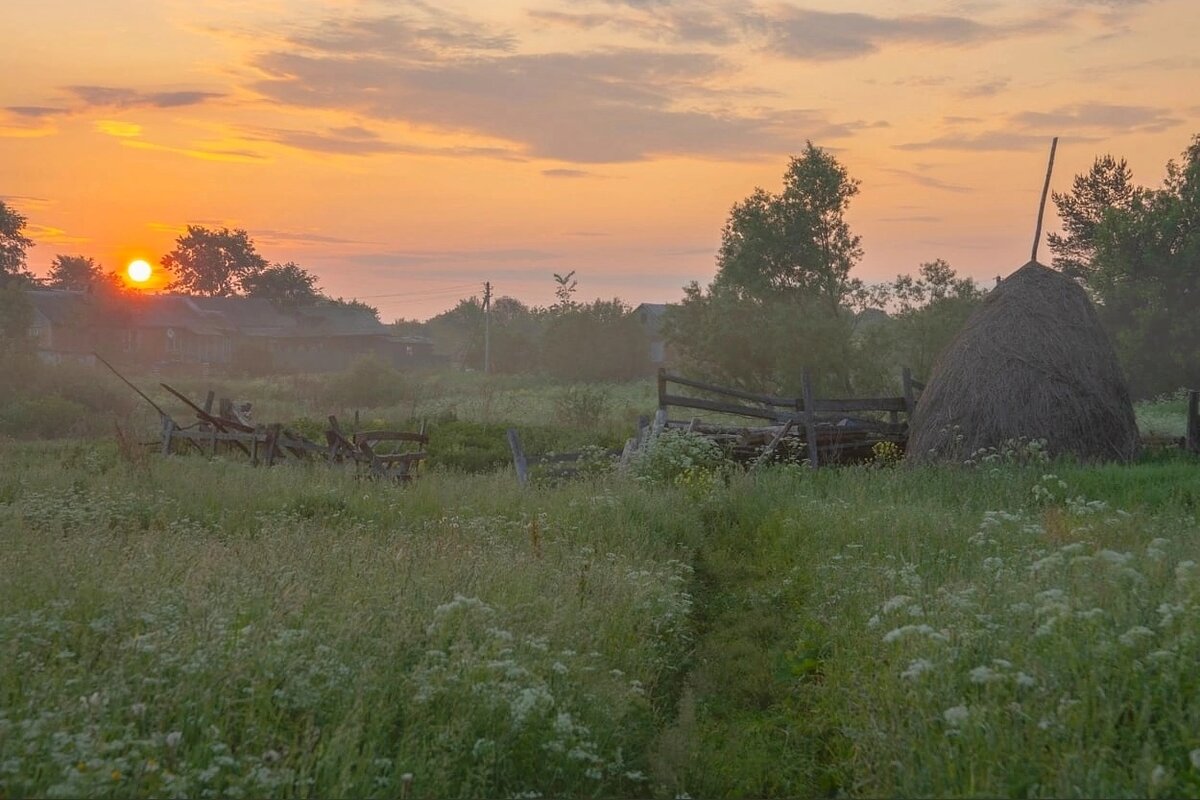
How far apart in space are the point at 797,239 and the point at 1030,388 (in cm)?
2208

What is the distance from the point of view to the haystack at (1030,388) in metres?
17.4

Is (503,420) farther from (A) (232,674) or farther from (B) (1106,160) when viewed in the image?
(B) (1106,160)

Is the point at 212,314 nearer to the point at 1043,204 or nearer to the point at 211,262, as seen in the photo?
the point at 211,262

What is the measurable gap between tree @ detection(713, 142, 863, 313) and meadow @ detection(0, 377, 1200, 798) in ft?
91.5

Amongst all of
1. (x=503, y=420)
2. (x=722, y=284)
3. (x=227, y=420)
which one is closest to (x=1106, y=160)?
(x=722, y=284)

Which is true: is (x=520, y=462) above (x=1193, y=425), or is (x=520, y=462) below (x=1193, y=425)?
below

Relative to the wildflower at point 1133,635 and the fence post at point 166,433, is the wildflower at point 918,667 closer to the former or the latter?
the wildflower at point 1133,635

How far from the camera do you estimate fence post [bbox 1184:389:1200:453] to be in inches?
758

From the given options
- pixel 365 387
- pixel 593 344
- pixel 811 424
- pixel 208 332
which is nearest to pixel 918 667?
pixel 811 424

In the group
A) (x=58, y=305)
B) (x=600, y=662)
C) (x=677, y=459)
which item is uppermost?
(x=58, y=305)

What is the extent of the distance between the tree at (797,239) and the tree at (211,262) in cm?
5659

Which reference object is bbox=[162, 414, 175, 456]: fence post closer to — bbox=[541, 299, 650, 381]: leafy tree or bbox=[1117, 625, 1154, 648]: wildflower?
bbox=[1117, 625, 1154, 648]: wildflower

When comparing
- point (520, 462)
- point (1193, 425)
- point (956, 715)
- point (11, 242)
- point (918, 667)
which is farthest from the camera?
point (11, 242)

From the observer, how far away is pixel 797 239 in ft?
128
